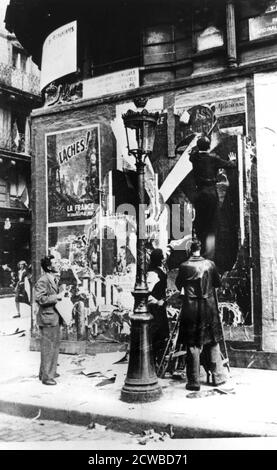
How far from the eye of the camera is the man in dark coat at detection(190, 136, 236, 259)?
27.4ft

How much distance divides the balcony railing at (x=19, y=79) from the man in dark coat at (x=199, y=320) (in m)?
6.24

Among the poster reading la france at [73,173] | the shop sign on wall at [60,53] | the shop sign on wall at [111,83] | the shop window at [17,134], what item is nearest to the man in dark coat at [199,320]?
the poster reading la france at [73,173]

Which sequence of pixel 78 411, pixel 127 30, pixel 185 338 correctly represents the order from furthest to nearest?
pixel 127 30 → pixel 185 338 → pixel 78 411

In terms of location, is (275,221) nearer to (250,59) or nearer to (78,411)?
(250,59)

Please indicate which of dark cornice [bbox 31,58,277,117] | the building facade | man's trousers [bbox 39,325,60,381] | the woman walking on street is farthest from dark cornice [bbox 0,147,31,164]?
man's trousers [bbox 39,325,60,381]

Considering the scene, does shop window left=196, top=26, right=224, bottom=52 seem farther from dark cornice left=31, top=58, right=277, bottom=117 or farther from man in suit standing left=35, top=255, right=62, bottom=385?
man in suit standing left=35, top=255, right=62, bottom=385

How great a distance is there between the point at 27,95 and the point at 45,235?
11.3 feet

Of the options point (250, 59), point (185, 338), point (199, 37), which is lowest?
point (185, 338)

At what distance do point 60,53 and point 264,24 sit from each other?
3944mm

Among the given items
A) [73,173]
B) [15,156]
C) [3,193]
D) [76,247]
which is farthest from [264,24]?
[3,193]

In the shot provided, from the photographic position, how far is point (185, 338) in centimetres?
681

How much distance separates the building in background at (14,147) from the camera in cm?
1127

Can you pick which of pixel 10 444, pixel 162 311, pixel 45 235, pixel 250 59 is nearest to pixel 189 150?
pixel 250 59

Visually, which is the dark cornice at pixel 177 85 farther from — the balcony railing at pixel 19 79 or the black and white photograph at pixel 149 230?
the balcony railing at pixel 19 79
